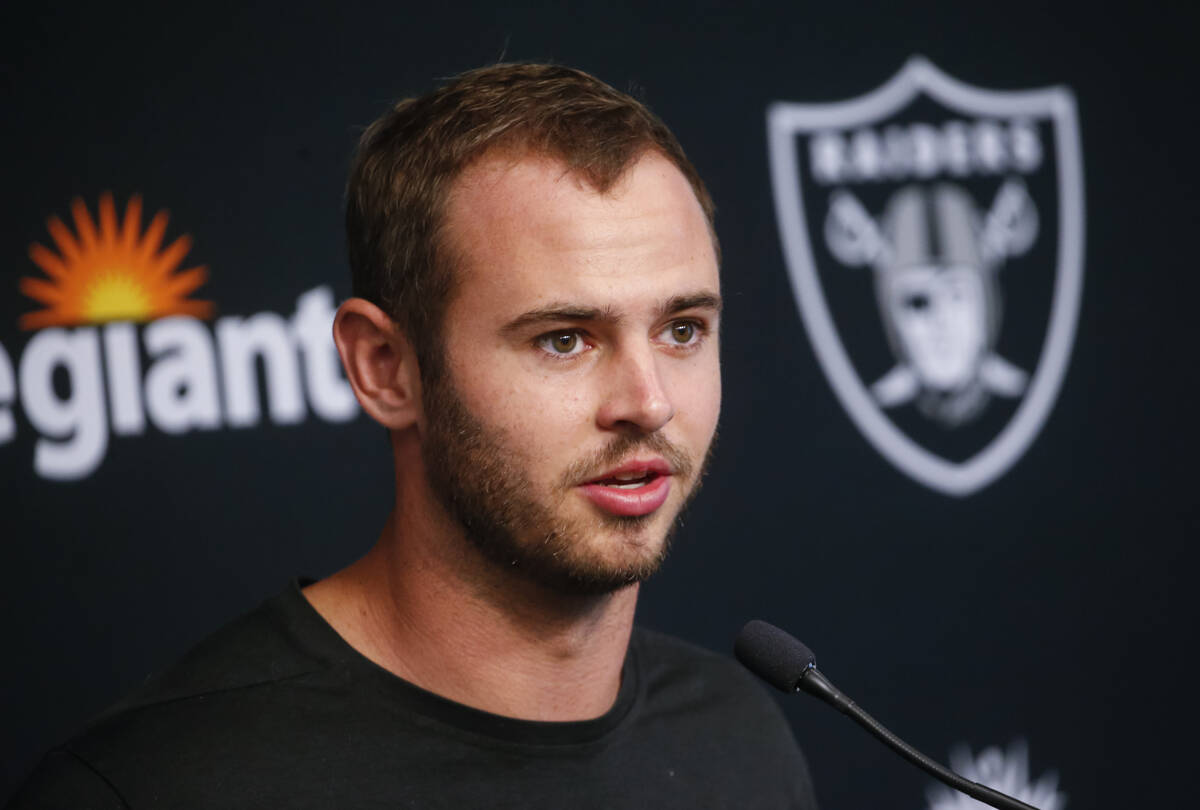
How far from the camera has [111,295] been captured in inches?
71.3

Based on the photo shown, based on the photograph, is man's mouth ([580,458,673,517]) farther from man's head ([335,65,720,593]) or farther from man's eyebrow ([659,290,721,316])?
man's eyebrow ([659,290,721,316])

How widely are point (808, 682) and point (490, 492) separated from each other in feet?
1.10

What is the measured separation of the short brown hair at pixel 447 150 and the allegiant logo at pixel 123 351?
683 mm

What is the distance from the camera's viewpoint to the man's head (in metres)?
1.10

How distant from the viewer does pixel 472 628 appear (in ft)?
3.87

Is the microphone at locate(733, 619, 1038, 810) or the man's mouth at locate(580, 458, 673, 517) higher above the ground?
the man's mouth at locate(580, 458, 673, 517)

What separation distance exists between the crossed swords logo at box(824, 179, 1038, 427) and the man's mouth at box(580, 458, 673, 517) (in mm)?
1233

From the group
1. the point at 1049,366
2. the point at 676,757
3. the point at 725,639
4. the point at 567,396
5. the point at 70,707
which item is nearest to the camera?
the point at 567,396

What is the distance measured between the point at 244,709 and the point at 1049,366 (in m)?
1.77

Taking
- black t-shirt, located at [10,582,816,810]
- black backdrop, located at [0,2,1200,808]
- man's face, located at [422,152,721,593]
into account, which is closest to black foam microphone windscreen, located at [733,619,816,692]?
man's face, located at [422,152,721,593]

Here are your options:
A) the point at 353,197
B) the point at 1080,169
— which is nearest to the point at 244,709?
the point at 353,197

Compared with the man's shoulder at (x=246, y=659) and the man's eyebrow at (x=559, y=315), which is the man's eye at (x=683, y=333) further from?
the man's shoulder at (x=246, y=659)

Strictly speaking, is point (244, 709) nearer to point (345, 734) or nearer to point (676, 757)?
point (345, 734)

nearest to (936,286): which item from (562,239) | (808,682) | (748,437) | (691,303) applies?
(748,437)
